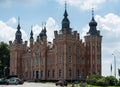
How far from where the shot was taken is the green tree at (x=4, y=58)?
129 metres

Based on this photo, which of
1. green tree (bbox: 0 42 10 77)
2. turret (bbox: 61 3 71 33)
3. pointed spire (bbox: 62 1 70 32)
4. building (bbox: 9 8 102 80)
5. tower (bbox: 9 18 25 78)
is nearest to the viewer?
building (bbox: 9 8 102 80)

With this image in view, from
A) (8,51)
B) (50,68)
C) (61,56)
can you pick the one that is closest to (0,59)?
(8,51)

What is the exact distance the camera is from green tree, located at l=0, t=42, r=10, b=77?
12902cm

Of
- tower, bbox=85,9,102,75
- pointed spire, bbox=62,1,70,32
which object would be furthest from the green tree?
tower, bbox=85,9,102,75

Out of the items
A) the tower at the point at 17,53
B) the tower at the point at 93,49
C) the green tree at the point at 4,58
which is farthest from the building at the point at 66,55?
the green tree at the point at 4,58

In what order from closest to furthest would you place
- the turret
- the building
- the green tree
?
the building < the turret < the green tree

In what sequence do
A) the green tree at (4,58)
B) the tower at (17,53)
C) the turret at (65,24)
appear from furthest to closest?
the green tree at (4,58) < the tower at (17,53) < the turret at (65,24)

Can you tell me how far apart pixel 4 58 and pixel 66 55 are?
41.3 meters

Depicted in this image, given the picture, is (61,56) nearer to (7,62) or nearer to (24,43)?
(24,43)

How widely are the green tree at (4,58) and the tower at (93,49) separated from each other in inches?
1540

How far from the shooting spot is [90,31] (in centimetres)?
10238

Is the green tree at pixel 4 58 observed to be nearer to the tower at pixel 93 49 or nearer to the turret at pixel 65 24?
the turret at pixel 65 24

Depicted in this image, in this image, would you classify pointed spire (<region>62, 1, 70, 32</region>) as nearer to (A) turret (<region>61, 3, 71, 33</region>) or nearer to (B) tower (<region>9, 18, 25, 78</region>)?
(A) turret (<region>61, 3, 71, 33</region>)

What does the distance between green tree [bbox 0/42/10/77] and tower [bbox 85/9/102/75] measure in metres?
39.1
